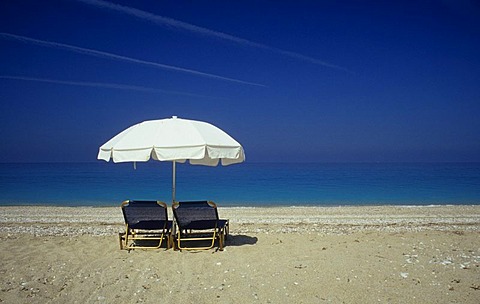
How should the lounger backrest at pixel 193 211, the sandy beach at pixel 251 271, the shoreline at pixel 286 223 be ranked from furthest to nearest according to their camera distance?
the shoreline at pixel 286 223 → the lounger backrest at pixel 193 211 → the sandy beach at pixel 251 271

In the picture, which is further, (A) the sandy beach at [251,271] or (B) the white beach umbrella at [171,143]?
(B) the white beach umbrella at [171,143]

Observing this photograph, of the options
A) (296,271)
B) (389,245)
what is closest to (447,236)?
(389,245)

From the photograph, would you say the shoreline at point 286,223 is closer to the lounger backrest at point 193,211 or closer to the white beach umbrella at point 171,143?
the lounger backrest at point 193,211

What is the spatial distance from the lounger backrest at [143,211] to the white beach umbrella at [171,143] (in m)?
0.82

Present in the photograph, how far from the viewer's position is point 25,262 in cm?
588

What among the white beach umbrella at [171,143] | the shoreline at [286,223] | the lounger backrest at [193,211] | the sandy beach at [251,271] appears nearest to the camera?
the sandy beach at [251,271]

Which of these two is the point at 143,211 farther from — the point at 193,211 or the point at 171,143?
the point at 171,143

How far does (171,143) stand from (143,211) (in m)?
1.47

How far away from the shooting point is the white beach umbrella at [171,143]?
6.12m

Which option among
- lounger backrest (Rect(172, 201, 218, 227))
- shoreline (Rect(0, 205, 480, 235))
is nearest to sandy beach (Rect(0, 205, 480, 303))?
lounger backrest (Rect(172, 201, 218, 227))

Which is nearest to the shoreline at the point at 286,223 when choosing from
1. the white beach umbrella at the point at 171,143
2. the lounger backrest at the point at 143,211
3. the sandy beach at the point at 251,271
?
the sandy beach at the point at 251,271

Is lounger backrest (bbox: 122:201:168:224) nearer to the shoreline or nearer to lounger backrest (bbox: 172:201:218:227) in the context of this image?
lounger backrest (bbox: 172:201:218:227)

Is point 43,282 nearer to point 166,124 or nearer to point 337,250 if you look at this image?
point 166,124

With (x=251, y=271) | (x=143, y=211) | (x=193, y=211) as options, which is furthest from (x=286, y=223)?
(x=251, y=271)
